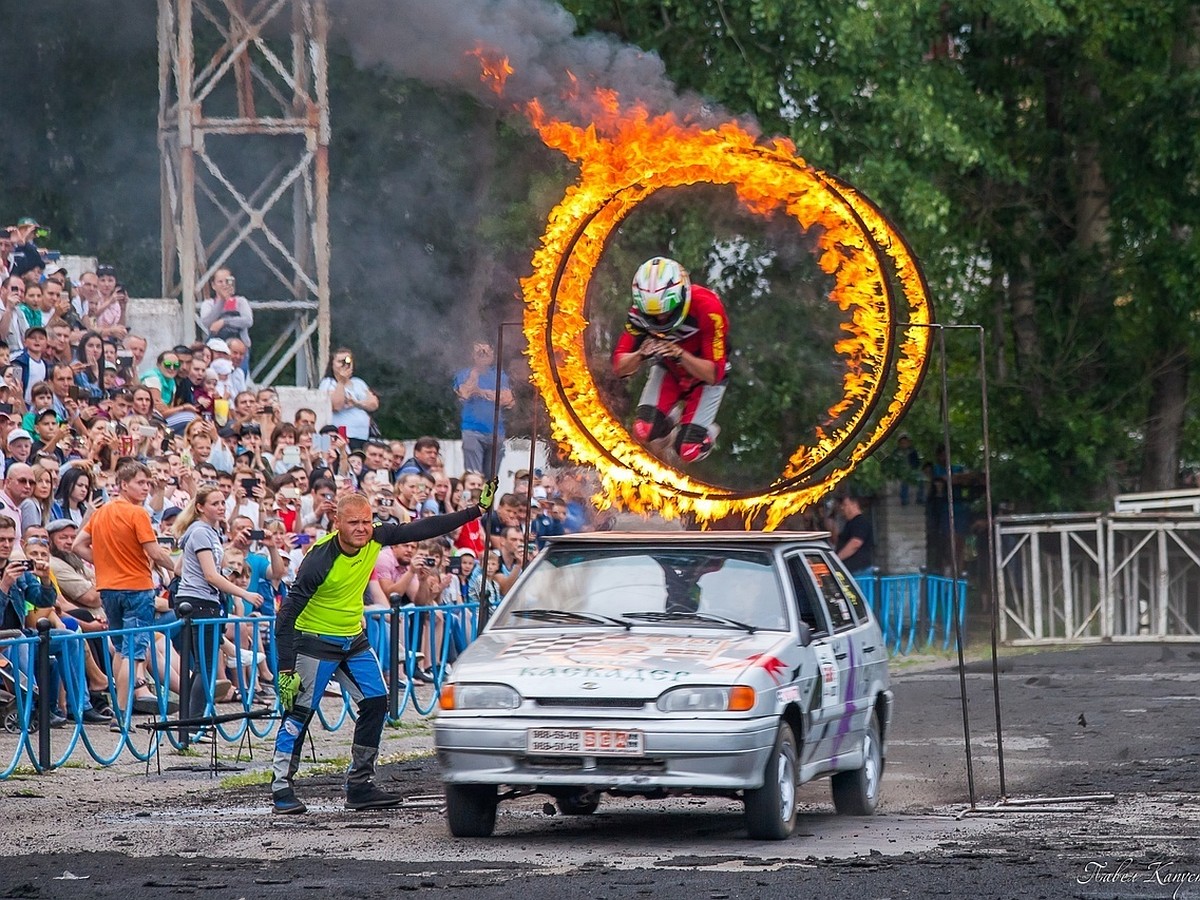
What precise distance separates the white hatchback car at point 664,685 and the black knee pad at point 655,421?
183 centimetres

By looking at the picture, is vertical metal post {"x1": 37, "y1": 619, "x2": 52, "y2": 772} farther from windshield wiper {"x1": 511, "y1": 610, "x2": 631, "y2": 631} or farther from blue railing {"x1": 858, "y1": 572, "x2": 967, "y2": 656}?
blue railing {"x1": 858, "y1": 572, "x2": 967, "y2": 656}

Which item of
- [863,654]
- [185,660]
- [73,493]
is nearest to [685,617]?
[863,654]

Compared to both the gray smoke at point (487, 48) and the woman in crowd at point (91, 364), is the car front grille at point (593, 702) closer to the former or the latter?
the gray smoke at point (487, 48)

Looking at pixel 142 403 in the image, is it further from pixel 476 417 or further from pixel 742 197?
pixel 742 197

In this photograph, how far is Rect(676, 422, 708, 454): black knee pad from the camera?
13.6 metres

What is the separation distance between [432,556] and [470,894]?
10568 millimetres

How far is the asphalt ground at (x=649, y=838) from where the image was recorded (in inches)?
351

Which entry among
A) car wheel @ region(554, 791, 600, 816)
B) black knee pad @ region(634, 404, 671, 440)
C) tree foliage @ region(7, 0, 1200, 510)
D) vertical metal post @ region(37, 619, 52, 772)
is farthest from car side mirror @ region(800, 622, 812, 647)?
tree foliage @ region(7, 0, 1200, 510)

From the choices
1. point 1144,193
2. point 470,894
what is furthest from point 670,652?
point 1144,193

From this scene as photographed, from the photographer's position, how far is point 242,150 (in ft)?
87.3

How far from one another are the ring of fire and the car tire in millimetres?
2912

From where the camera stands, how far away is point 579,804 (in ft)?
38.4

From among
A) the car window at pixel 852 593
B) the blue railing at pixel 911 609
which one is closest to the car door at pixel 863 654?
the car window at pixel 852 593

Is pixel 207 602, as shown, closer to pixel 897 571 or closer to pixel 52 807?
pixel 52 807
